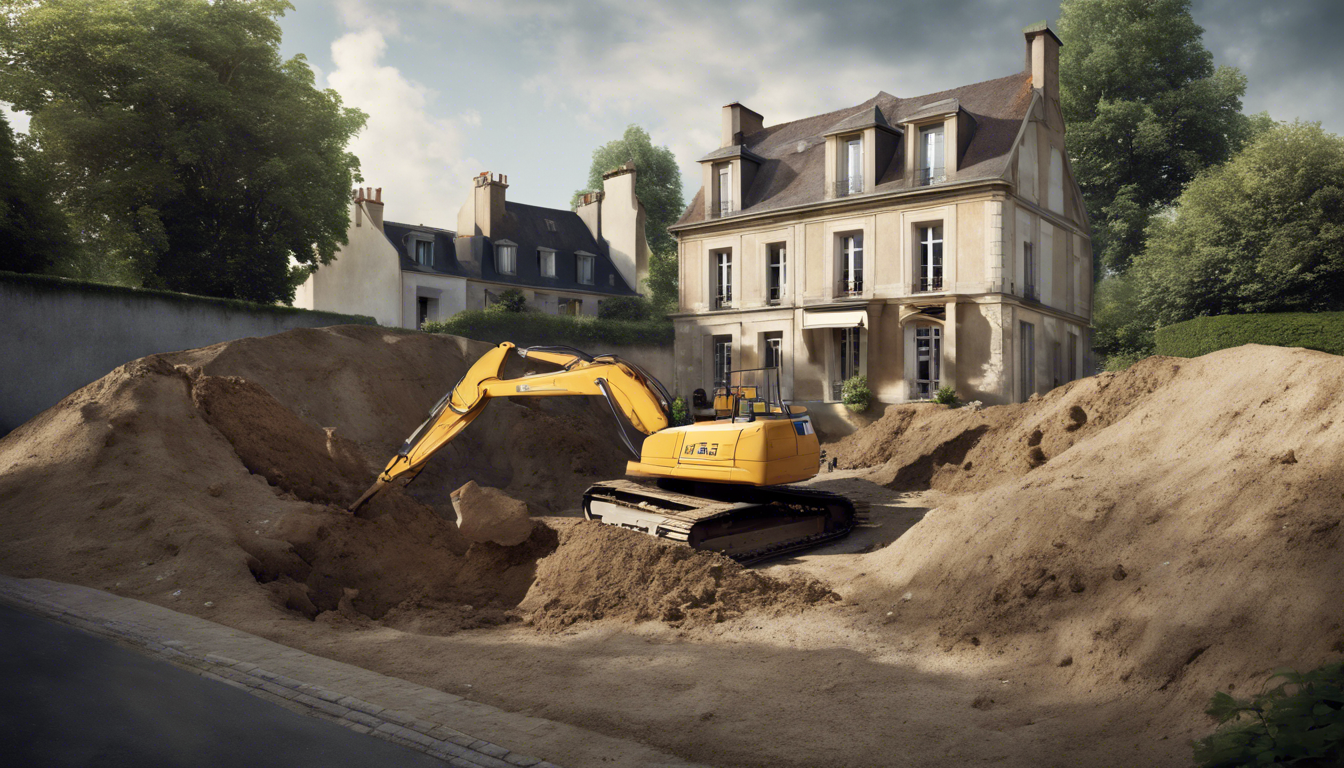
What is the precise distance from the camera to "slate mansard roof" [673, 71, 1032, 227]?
89.9ft

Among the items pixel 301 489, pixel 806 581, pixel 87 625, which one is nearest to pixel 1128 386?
pixel 806 581

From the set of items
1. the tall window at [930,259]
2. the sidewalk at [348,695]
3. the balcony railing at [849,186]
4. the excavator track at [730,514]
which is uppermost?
the balcony railing at [849,186]

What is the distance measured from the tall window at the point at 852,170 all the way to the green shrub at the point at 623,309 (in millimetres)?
13013

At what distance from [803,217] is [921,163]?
162 inches

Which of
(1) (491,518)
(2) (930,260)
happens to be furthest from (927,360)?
(1) (491,518)

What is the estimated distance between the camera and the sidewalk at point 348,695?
227 inches

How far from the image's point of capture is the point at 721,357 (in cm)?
3278

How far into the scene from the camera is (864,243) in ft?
94.5

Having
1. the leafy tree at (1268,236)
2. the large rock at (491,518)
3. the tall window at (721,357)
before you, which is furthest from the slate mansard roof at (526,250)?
the large rock at (491,518)

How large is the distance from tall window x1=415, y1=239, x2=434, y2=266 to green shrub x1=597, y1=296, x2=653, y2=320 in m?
7.74

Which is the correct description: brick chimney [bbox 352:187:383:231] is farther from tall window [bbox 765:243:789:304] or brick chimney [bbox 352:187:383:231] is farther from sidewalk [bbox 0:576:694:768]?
sidewalk [bbox 0:576:694:768]

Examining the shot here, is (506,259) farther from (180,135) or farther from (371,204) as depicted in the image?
(180,135)

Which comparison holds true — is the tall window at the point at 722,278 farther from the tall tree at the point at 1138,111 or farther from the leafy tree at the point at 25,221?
the leafy tree at the point at 25,221

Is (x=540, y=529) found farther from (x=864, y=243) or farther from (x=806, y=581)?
(x=864, y=243)
